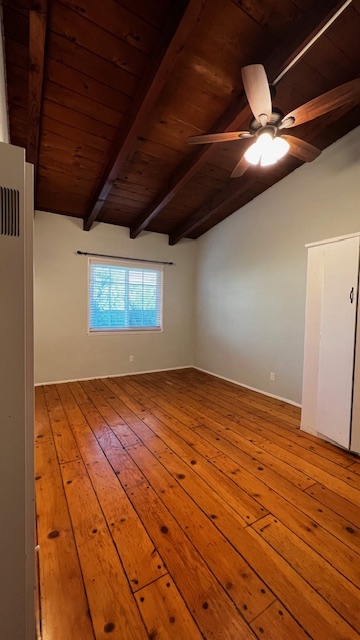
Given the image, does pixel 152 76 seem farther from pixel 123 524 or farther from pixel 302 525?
pixel 302 525

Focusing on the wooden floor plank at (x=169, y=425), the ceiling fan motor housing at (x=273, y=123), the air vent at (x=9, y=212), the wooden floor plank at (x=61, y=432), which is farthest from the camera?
the wooden floor plank at (x=169, y=425)

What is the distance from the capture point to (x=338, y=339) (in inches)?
86.4

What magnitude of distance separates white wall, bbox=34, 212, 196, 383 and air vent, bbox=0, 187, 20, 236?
11.1 ft

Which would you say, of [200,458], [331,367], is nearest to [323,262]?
[331,367]

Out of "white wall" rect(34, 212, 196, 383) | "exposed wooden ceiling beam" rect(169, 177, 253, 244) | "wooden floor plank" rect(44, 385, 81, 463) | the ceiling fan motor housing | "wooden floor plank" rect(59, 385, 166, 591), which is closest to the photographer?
"wooden floor plank" rect(59, 385, 166, 591)

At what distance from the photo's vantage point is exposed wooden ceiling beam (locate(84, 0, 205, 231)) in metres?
1.41

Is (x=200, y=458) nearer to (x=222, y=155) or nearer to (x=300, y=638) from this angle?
(x=300, y=638)

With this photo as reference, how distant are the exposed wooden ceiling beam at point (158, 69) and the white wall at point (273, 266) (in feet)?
6.91

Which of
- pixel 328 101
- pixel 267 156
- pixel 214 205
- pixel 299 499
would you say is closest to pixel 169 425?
pixel 299 499

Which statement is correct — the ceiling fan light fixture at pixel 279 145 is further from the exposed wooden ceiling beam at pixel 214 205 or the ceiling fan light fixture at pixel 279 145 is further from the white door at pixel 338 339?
the exposed wooden ceiling beam at pixel 214 205

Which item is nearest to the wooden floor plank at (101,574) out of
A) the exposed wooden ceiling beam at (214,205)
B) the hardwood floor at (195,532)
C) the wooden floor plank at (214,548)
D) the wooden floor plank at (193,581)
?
the hardwood floor at (195,532)

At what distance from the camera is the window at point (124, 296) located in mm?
4086

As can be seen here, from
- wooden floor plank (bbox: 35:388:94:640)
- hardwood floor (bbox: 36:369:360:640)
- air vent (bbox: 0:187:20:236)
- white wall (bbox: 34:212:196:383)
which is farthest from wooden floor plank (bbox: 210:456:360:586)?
white wall (bbox: 34:212:196:383)

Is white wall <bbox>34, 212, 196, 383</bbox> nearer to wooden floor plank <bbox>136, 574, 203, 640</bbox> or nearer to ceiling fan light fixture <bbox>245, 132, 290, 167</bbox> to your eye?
ceiling fan light fixture <bbox>245, 132, 290, 167</bbox>
